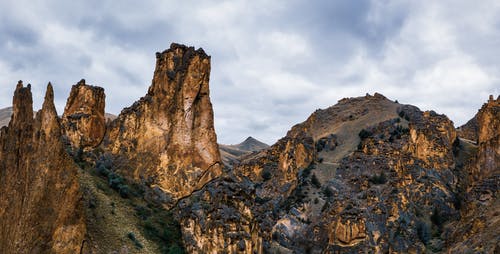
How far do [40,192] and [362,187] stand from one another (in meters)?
92.9

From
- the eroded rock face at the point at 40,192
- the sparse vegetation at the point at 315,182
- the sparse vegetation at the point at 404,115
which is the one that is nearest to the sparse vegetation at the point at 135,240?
the eroded rock face at the point at 40,192

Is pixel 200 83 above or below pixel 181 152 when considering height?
above

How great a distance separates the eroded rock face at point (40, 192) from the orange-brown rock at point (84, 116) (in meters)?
11.1

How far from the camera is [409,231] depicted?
317 ft

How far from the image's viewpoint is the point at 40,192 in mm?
31984

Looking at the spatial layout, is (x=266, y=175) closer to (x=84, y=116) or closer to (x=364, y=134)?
(x=364, y=134)

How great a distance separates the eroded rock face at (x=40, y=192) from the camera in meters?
31.1

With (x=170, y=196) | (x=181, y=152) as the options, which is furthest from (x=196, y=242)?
(x=181, y=152)

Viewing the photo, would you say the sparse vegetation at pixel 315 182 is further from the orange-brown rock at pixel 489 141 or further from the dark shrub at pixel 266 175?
the orange-brown rock at pixel 489 141

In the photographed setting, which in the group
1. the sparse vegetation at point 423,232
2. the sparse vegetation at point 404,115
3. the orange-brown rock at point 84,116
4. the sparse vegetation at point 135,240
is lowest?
the sparse vegetation at point 423,232

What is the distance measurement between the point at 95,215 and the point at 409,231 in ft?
245

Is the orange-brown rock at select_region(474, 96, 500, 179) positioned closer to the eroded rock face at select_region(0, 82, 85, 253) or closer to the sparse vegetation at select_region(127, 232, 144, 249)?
the sparse vegetation at select_region(127, 232, 144, 249)

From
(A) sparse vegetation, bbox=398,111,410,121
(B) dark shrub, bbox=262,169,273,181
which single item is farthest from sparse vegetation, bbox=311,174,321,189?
(A) sparse vegetation, bbox=398,111,410,121

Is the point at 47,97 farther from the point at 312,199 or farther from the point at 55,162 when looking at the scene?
the point at 312,199
